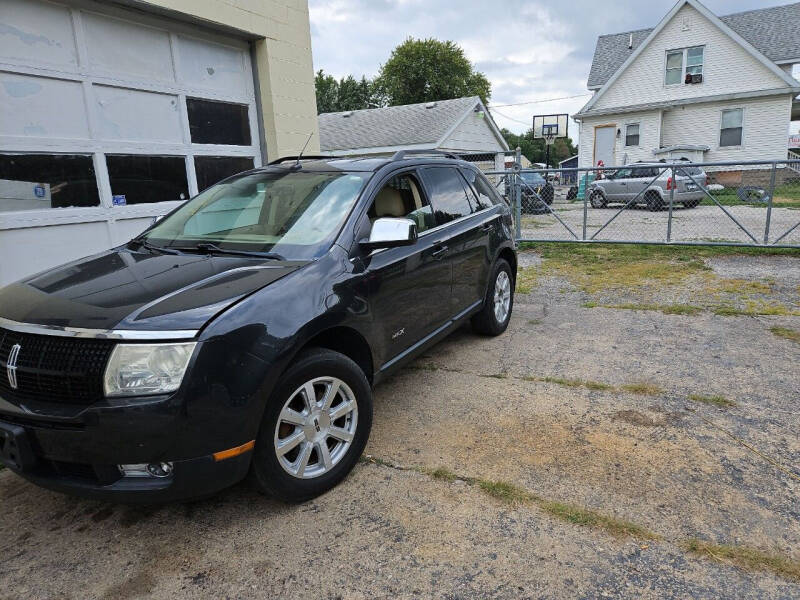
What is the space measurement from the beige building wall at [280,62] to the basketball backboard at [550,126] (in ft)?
79.0

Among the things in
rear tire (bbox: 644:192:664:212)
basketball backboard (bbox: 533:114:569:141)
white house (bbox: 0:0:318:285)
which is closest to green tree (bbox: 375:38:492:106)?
basketball backboard (bbox: 533:114:569:141)

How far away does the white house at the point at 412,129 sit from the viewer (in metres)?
22.2

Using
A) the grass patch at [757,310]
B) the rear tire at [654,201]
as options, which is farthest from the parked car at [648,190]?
the grass patch at [757,310]

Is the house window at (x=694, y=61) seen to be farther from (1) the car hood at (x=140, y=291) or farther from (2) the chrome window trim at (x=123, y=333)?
(2) the chrome window trim at (x=123, y=333)

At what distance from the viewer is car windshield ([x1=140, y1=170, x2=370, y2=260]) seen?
3.14 metres

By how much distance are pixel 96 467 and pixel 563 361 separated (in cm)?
358

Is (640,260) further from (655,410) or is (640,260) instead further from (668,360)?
(655,410)

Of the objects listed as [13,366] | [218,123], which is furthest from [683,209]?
[13,366]

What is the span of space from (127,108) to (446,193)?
13.7 ft

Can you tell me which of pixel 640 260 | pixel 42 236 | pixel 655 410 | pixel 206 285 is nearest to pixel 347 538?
pixel 206 285

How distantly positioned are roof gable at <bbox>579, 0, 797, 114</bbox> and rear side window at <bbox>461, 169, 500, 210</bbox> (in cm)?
2225

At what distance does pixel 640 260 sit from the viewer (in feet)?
29.9

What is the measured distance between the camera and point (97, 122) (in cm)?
584

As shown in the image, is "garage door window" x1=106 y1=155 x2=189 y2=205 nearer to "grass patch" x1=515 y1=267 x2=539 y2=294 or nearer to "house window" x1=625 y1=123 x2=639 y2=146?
"grass patch" x1=515 y1=267 x2=539 y2=294
